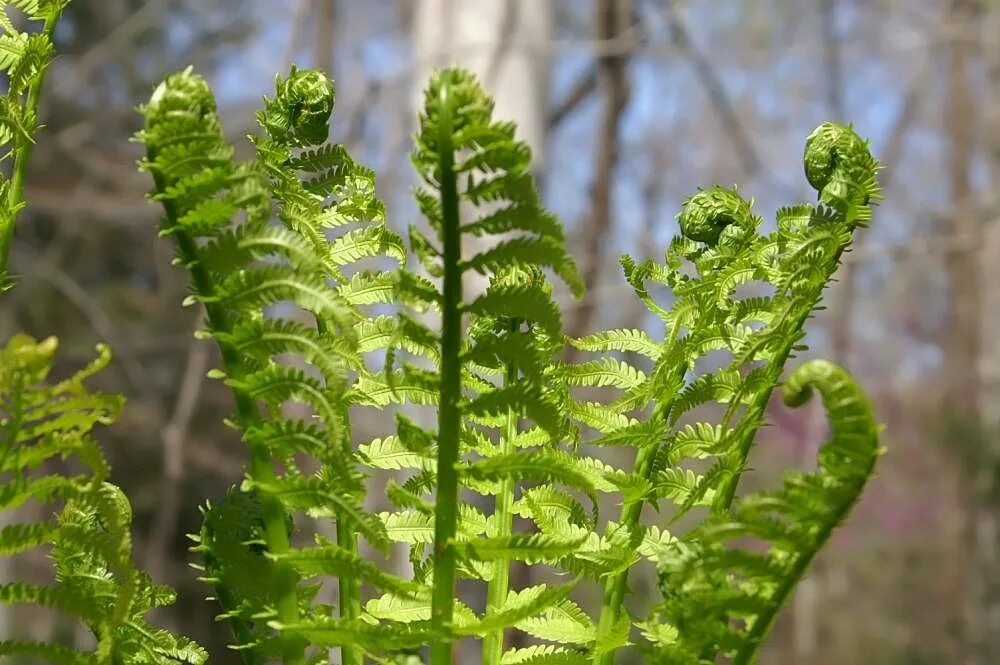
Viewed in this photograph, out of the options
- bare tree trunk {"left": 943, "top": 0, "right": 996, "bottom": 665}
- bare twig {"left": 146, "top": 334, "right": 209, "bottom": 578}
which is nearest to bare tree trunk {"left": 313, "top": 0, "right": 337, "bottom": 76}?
bare twig {"left": 146, "top": 334, "right": 209, "bottom": 578}

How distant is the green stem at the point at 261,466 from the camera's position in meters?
0.23

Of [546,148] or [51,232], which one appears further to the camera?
[51,232]

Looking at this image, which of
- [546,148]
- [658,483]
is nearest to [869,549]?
[546,148]

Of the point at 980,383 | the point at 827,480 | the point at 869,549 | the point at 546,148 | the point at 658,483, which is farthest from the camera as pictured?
the point at 869,549

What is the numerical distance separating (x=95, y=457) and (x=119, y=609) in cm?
4

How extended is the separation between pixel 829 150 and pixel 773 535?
0.40ft

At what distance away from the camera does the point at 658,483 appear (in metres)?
0.32

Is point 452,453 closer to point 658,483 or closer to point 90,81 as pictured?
point 658,483

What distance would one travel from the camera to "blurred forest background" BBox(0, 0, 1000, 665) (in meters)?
2.42

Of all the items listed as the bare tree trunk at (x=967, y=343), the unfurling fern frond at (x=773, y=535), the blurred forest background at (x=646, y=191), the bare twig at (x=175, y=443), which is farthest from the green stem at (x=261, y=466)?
the bare tree trunk at (x=967, y=343)

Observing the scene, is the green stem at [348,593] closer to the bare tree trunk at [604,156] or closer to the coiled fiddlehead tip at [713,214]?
the coiled fiddlehead tip at [713,214]

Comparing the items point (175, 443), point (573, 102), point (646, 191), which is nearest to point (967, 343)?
point (646, 191)

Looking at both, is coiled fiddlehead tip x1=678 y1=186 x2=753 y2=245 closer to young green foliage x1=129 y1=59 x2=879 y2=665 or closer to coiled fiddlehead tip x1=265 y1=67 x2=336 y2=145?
young green foliage x1=129 y1=59 x2=879 y2=665

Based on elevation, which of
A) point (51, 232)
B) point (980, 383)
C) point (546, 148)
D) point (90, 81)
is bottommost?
point (546, 148)
